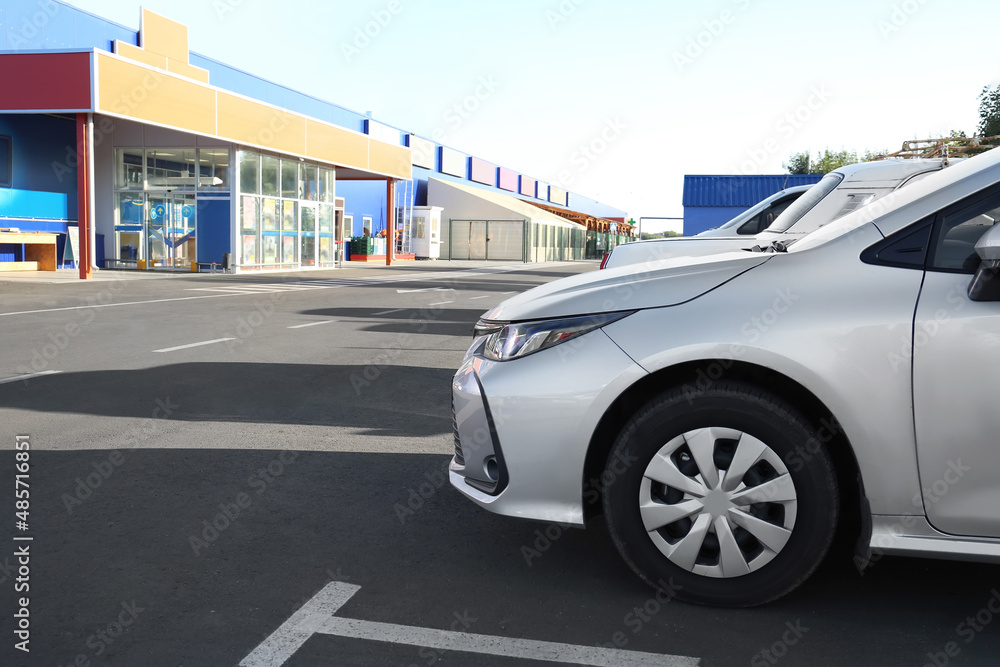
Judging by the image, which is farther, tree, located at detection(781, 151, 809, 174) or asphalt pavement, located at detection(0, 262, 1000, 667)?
tree, located at detection(781, 151, 809, 174)

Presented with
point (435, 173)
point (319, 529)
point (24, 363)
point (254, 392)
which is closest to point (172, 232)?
point (24, 363)

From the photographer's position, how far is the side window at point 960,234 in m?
2.83

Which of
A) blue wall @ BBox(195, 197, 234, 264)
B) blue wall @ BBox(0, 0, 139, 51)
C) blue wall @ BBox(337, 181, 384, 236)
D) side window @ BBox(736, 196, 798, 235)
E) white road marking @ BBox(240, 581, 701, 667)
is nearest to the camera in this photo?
white road marking @ BBox(240, 581, 701, 667)

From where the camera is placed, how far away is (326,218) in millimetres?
34156

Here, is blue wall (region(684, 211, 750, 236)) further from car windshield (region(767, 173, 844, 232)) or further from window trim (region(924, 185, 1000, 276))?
window trim (region(924, 185, 1000, 276))

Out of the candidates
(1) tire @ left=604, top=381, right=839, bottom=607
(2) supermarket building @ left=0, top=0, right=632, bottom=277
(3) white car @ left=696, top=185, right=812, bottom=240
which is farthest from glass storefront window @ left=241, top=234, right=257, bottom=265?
(1) tire @ left=604, top=381, right=839, bottom=607

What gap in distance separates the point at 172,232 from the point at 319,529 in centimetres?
2678

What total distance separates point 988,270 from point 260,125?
92.4 ft

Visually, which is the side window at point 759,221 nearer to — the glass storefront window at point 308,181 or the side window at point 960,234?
the side window at point 960,234

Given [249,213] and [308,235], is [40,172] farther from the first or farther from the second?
[308,235]

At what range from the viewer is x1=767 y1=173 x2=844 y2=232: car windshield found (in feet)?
27.2

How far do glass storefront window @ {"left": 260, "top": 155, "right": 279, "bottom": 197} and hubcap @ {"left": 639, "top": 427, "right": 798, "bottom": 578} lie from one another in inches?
1112

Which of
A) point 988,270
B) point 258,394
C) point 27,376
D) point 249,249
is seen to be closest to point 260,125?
point 249,249

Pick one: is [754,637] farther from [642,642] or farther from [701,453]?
[701,453]
